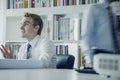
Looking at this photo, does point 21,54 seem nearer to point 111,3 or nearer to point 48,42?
point 48,42

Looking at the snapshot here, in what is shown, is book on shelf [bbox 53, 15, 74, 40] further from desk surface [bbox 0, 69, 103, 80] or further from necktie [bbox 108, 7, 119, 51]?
necktie [bbox 108, 7, 119, 51]

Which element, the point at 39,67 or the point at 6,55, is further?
the point at 6,55

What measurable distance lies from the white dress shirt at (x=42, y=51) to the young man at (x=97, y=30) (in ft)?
3.51

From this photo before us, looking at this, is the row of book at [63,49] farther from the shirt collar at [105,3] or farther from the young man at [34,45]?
the shirt collar at [105,3]

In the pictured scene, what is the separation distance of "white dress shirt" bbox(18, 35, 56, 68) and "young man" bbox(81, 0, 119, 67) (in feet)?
3.51

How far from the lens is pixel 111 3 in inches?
27.5

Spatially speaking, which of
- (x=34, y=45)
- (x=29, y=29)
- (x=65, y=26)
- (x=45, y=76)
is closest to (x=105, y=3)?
(x=45, y=76)

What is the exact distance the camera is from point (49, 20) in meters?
3.06

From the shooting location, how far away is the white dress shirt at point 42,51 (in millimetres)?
1901

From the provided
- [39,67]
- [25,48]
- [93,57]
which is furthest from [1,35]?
[93,57]

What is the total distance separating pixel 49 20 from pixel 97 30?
2373 mm

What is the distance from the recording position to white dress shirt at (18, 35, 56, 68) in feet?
6.24

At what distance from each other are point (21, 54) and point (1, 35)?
96cm

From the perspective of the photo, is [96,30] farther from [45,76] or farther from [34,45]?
[34,45]
